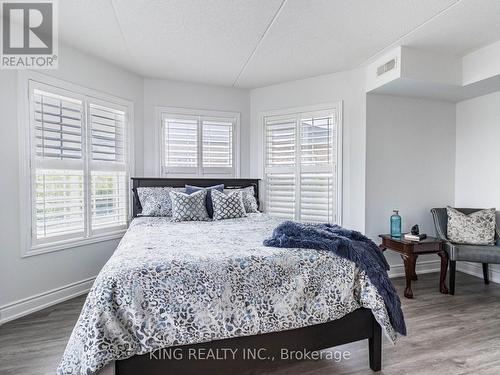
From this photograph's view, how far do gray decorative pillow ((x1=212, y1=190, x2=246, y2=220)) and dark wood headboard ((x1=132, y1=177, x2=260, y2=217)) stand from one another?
2.20 feet

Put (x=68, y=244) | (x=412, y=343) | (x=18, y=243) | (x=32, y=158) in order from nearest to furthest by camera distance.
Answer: (x=412, y=343) → (x=18, y=243) → (x=32, y=158) → (x=68, y=244)

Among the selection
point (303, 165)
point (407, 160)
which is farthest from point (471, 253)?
point (303, 165)

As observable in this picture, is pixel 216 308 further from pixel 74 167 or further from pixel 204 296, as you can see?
pixel 74 167

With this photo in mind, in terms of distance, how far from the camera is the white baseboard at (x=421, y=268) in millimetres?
3865

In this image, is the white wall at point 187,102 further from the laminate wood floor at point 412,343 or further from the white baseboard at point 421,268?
the white baseboard at point 421,268

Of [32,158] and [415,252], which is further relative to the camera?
[415,252]

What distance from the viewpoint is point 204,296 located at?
1566mm

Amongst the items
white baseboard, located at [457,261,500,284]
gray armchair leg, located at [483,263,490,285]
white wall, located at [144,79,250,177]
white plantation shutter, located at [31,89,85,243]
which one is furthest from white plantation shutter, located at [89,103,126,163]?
white baseboard, located at [457,261,500,284]

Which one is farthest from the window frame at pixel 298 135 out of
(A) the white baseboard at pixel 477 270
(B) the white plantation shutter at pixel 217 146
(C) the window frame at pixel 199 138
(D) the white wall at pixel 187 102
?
(A) the white baseboard at pixel 477 270

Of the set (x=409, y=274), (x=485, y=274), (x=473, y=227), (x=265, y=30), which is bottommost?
(x=485, y=274)

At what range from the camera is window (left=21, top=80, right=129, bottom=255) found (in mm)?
2873

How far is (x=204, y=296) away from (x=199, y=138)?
315 cm

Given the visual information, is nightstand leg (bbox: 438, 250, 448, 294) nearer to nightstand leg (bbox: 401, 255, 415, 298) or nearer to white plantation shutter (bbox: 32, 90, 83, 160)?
nightstand leg (bbox: 401, 255, 415, 298)

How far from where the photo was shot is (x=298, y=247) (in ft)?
6.28
